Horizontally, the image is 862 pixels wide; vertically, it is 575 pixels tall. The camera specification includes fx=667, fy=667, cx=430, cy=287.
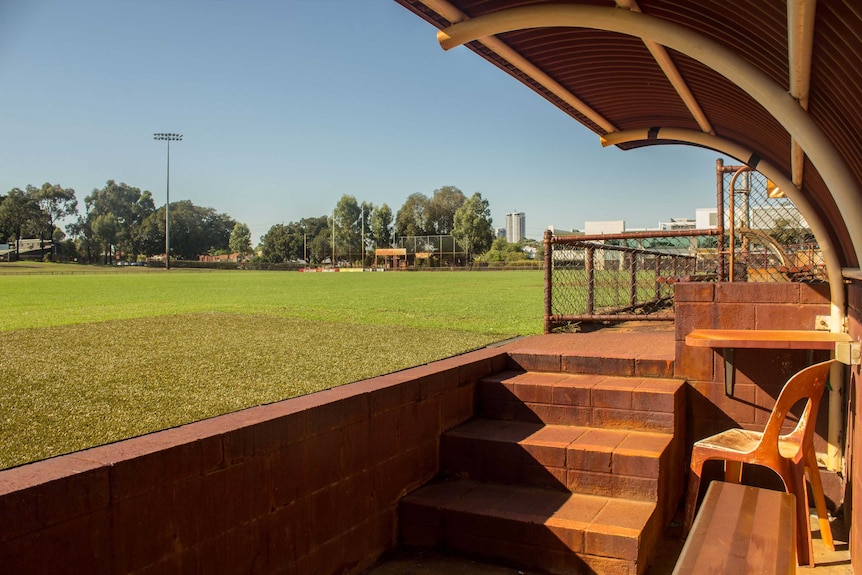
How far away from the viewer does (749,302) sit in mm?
5078

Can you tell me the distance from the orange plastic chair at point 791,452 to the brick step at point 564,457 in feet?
0.86

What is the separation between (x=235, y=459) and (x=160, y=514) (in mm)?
415

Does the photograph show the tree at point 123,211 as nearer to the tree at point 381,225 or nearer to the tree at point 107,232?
the tree at point 107,232

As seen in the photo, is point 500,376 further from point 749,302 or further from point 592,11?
point 592,11

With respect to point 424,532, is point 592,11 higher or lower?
higher

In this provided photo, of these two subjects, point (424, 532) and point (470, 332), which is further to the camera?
point (470, 332)

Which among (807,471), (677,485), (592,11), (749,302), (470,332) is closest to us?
(592,11)

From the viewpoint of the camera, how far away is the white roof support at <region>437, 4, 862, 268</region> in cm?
318

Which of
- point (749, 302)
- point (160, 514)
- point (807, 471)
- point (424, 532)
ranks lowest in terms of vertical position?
point (424, 532)

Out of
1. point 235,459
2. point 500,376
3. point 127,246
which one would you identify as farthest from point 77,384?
point 127,246

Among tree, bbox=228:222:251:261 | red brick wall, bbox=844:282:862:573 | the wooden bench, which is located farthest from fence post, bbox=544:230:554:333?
tree, bbox=228:222:251:261

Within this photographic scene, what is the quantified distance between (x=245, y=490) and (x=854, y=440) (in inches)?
131

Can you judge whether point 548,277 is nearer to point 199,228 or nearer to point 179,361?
point 179,361

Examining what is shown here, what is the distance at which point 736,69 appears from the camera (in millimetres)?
3264
